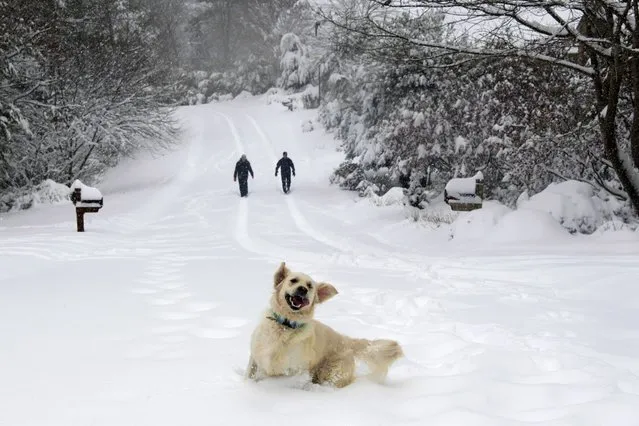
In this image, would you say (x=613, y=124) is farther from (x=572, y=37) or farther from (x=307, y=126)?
(x=307, y=126)

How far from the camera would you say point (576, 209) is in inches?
401

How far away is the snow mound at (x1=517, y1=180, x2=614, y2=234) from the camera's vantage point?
1011cm

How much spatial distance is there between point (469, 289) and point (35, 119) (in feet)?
60.9

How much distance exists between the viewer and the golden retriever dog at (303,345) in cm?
291

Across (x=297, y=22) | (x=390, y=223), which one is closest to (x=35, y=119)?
(x=390, y=223)

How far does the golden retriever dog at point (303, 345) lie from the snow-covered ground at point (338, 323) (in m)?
0.11

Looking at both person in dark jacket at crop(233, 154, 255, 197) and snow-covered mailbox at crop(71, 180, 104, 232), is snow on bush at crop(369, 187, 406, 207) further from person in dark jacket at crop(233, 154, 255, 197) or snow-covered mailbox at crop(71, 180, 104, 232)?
snow-covered mailbox at crop(71, 180, 104, 232)

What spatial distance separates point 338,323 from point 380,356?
1.54 meters

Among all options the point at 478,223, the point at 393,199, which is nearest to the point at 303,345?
the point at 478,223

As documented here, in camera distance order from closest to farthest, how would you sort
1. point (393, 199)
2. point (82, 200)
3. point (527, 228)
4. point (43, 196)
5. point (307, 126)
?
point (527, 228), point (82, 200), point (393, 199), point (43, 196), point (307, 126)

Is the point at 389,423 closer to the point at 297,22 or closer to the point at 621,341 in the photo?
the point at 621,341

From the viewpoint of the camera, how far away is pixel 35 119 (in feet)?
62.4

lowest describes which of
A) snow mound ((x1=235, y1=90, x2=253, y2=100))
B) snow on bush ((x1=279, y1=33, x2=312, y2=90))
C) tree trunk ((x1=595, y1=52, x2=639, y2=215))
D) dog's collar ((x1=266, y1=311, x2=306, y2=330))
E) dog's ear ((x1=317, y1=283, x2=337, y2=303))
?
dog's collar ((x1=266, y1=311, x2=306, y2=330))

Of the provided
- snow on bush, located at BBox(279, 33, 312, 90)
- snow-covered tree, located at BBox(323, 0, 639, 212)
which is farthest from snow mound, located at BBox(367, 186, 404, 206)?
snow on bush, located at BBox(279, 33, 312, 90)
